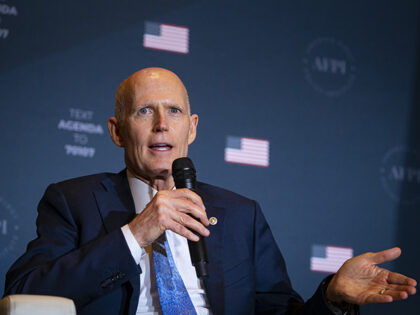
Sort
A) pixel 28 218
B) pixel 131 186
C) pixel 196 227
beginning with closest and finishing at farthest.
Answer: pixel 196 227
pixel 131 186
pixel 28 218

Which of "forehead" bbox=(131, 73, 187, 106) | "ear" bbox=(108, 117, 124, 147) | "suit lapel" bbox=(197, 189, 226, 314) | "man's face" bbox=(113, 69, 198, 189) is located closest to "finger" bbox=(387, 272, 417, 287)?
"suit lapel" bbox=(197, 189, 226, 314)

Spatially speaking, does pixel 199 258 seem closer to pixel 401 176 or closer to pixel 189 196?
pixel 189 196

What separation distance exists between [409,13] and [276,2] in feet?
2.86

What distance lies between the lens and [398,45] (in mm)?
3512

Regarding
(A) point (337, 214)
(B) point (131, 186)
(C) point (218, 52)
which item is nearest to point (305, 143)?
(A) point (337, 214)

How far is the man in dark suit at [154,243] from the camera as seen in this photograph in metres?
1.64

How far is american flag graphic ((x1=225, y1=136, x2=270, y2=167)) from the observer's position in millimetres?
3109

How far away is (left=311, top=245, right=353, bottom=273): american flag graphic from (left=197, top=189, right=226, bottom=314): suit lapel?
48.4 inches

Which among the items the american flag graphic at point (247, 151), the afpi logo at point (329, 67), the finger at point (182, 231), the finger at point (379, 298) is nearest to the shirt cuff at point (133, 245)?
the finger at point (182, 231)

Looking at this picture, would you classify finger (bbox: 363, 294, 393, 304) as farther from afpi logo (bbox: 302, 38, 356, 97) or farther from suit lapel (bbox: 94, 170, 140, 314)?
afpi logo (bbox: 302, 38, 356, 97)

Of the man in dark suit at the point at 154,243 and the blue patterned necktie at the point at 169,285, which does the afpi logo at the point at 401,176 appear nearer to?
the man in dark suit at the point at 154,243

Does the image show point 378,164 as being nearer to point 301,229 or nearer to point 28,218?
point 301,229

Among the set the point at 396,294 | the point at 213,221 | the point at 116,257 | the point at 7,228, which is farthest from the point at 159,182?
the point at 7,228

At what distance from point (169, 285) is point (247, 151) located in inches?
57.5
